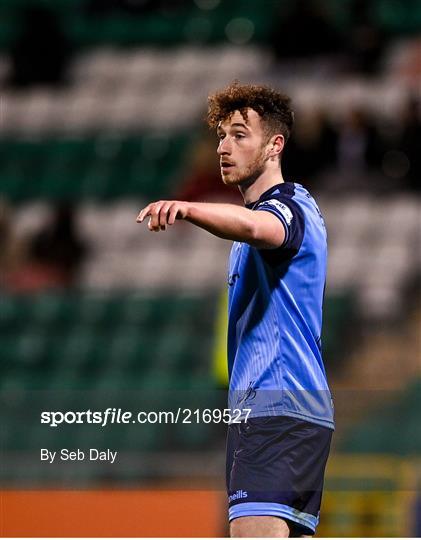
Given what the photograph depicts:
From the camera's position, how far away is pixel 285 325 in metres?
4.17

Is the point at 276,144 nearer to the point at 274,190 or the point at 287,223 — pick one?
the point at 274,190

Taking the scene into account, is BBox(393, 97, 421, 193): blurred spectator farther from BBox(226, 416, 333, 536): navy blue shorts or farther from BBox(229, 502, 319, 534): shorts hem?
BBox(229, 502, 319, 534): shorts hem

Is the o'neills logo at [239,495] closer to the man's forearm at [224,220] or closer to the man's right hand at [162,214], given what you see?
the man's forearm at [224,220]

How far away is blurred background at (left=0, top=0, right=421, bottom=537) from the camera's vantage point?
28.0ft

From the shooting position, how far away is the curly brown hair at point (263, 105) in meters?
4.31

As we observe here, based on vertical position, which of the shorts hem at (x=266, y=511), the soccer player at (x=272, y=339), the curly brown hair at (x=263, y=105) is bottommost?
the shorts hem at (x=266, y=511)

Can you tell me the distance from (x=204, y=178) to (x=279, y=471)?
7614 mm

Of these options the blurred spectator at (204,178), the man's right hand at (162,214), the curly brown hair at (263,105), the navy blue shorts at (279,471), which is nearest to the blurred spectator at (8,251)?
the blurred spectator at (204,178)

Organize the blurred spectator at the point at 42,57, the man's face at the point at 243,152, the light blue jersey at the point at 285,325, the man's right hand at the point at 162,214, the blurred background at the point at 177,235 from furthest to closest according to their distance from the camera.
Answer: the blurred spectator at the point at 42,57, the blurred background at the point at 177,235, the man's face at the point at 243,152, the light blue jersey at the point at 285,325, the man's right hand at the point at 162,214

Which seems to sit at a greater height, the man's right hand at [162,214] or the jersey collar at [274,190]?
the jersey collar at [274,190]

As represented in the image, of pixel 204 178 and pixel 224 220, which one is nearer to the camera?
pixel 224 220

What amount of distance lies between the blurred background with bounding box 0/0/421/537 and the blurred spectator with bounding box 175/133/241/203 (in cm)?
3

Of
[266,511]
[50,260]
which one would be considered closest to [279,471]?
[266,511]

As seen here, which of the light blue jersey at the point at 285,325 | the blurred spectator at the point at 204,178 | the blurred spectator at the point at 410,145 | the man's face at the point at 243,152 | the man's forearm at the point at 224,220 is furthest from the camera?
the blurred spectator at the point at 204,178
